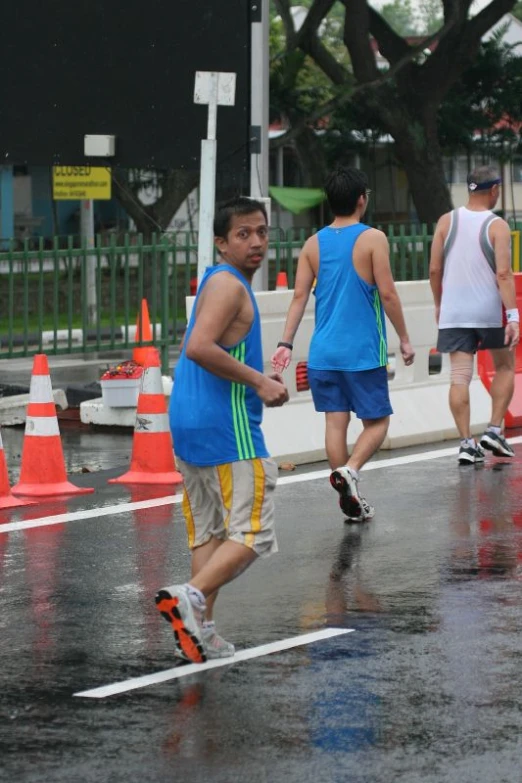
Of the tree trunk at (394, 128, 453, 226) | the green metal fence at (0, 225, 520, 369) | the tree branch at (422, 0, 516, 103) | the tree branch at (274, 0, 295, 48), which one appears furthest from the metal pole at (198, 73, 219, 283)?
the tree trunk at (394, 128, 453, 226)

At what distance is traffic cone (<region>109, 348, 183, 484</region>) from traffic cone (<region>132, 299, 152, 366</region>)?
4.51 m

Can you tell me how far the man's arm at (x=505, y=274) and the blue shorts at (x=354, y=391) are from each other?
172cm

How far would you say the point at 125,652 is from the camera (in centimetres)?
677

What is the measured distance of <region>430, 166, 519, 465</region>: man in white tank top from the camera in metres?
11.4

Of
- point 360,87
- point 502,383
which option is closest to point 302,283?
point 502,383

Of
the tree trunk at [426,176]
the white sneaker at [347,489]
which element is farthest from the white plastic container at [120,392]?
the tree trunk at [426,176]

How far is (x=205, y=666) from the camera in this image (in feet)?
21.4

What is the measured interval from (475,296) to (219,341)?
209 inches

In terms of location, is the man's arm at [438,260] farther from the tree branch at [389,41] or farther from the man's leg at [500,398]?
the tree branch at [389,41]

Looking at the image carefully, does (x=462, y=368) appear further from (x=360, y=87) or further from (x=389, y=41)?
(x=389, y=41)

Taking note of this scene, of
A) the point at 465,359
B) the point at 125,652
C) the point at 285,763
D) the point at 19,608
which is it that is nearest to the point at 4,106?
the point at 465,359

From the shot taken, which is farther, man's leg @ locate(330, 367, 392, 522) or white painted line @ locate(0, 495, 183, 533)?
white painted line @ locate(0, 495, 183, 533)

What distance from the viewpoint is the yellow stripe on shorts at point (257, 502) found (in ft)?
21.5

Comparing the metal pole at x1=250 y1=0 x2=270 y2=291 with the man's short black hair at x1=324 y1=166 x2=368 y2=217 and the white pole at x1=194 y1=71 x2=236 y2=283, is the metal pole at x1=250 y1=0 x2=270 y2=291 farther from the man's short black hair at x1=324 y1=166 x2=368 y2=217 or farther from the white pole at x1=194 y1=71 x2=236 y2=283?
the man's short black hair at x1=324 y1=166 x2=368 y2=217
